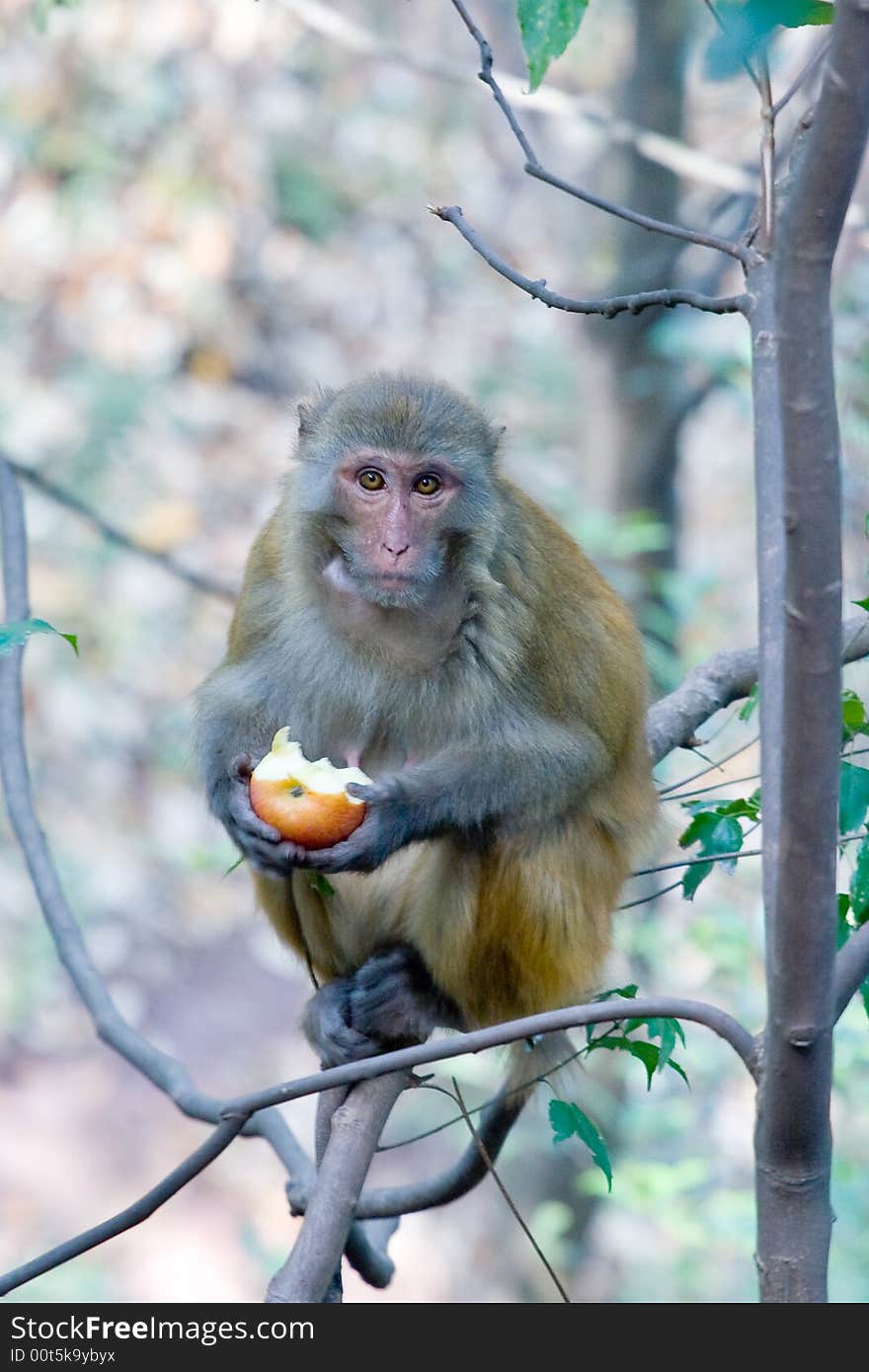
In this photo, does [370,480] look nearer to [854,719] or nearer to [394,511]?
[394,511]

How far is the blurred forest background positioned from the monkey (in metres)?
2.86

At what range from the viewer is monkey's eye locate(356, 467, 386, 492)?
3.46 m

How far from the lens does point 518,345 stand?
12.8m

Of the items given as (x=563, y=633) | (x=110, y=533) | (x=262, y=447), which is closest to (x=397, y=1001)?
(x=563, y=633)

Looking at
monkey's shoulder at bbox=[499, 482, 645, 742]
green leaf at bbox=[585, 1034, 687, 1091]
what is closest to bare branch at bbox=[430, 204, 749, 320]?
monkey's shoulder at bbox=[499, 482, 645, 742]

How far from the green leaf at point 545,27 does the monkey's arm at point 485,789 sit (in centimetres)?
150

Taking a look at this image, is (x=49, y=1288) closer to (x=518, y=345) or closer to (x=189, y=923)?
(x=189, y=923)

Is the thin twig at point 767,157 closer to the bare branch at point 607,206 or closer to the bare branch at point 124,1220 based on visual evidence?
the bare branch at point 607,206

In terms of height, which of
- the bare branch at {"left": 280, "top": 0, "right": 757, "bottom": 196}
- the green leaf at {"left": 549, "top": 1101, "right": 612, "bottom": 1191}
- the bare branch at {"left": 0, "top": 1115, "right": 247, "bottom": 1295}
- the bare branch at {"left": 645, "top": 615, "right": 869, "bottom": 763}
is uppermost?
the bare branch at {"left": 280, "top": 0, "right": 757, "bottom": 196}

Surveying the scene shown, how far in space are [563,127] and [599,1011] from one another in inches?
488

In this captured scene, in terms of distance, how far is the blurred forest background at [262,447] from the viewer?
7.45 m

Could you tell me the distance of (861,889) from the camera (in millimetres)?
2631

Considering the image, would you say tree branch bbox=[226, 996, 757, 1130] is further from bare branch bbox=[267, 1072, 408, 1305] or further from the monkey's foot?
the monkey's foot
